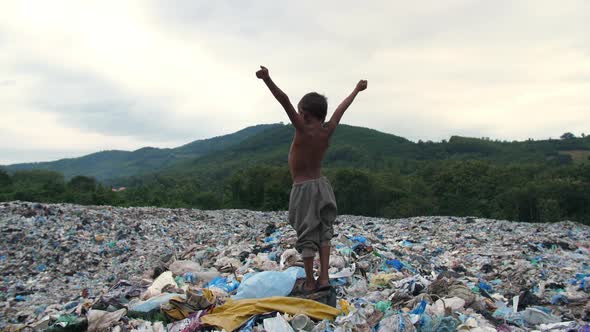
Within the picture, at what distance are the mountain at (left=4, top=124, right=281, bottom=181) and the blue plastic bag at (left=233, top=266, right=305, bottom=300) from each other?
3532 inches

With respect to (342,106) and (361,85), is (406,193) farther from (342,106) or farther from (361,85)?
(342,106)

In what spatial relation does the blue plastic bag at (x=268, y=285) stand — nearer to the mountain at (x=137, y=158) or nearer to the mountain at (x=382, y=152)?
the mountain at (x=382, y=152)

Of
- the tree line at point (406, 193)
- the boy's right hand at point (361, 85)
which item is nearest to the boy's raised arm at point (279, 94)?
the boy's right hand at point (361, 85)

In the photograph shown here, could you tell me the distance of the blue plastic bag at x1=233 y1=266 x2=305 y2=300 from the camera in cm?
362

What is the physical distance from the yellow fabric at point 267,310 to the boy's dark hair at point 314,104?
51.8 inches

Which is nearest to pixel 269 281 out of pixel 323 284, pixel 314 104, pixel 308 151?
pixel 323 284

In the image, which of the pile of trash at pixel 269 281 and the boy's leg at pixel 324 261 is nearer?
the pile of trash at pixel 269 281

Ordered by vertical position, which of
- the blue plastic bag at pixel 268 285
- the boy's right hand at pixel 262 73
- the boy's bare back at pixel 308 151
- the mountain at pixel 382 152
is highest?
the mountain at pixel 382 152

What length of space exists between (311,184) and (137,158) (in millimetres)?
108616

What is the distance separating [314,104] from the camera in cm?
330


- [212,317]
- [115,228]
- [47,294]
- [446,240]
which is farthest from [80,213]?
[212,317]

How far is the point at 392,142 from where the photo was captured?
206 ft

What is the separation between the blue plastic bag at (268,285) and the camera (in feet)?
11.9

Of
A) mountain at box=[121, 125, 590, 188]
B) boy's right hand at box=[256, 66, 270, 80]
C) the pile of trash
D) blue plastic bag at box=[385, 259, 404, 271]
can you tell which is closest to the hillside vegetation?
mountain at box=[121, 125, 590, 188]
